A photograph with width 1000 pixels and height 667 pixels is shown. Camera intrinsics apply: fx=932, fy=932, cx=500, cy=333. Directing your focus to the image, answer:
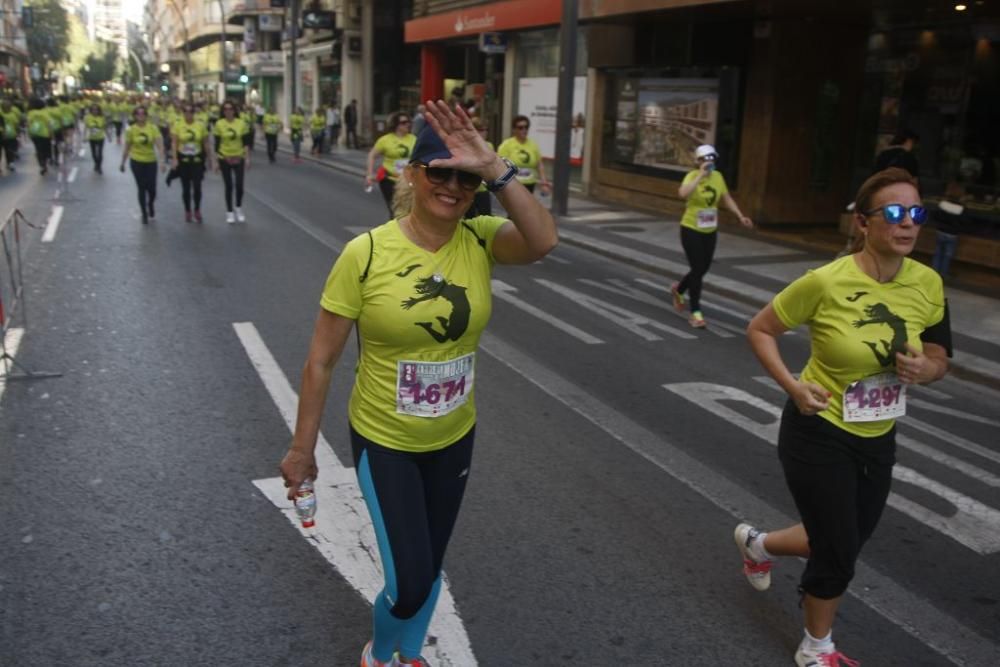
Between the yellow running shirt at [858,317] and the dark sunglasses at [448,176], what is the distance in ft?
4.43

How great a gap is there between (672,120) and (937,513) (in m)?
16.1

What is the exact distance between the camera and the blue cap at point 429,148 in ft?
9.35

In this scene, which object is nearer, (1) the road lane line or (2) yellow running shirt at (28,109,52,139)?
(1) the road lane line

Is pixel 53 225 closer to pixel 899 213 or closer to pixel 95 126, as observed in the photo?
pixel 95 126

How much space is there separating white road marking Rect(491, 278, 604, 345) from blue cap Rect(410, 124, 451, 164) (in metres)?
6.07

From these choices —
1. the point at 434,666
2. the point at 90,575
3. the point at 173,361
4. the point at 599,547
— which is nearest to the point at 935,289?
the point at 599,547

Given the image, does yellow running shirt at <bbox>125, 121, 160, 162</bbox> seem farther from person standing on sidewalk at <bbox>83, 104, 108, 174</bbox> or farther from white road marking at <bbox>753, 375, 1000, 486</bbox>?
white road marking at <bbox>753, 375, 1000, 486</bbox>

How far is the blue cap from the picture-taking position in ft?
9.35

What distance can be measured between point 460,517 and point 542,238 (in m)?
2.26

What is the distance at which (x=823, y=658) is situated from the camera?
3.52m

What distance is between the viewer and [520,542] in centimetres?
460

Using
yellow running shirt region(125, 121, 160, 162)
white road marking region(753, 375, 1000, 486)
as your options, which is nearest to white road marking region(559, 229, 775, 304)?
white road marking region(753, 375, 1000, 486)

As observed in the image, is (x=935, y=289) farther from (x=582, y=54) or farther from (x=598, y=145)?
(x=582, y=54)

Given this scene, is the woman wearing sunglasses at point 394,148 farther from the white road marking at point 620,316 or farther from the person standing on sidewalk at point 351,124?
the person standing on sidewalk at point 351,124
